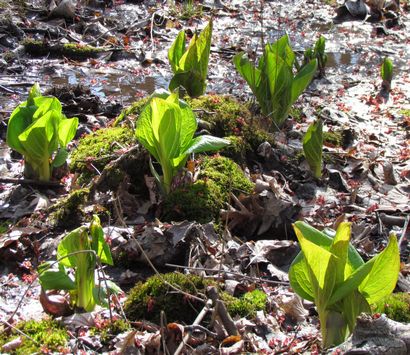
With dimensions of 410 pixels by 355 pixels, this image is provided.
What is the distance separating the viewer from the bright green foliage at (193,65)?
495cm

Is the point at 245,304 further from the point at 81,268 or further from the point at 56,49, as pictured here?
the point at 56,49

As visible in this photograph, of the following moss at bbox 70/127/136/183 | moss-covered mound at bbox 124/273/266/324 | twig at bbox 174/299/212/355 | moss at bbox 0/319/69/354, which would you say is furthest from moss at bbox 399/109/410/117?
moss at bbox 0/319/69/354

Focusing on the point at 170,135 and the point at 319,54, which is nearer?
the point at 170,135

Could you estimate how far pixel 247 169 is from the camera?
4.35m

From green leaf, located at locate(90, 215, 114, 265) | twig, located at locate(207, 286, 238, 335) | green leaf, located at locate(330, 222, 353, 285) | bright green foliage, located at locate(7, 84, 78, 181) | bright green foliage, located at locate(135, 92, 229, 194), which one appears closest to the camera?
green leaf, located at locate(330, 222, 353, 285)

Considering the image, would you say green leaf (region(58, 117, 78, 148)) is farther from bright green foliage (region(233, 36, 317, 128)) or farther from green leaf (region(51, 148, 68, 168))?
bright green foliage (region(233, 36, 317, 128))

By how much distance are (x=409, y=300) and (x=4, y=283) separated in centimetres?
200

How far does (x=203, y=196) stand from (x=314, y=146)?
3.11 feet

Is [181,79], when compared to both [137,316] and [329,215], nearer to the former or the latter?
[329,215]

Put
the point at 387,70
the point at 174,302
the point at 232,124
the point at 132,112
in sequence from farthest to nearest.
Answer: the point at 387,70 < the point at 132,112 < the point at 232,124 < the point at 174,302

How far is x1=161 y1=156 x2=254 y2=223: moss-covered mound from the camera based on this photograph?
3.66m

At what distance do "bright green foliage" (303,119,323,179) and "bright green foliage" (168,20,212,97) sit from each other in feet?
4.01

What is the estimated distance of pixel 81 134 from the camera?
4.97 m

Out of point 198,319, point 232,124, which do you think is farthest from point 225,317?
point 232,124
